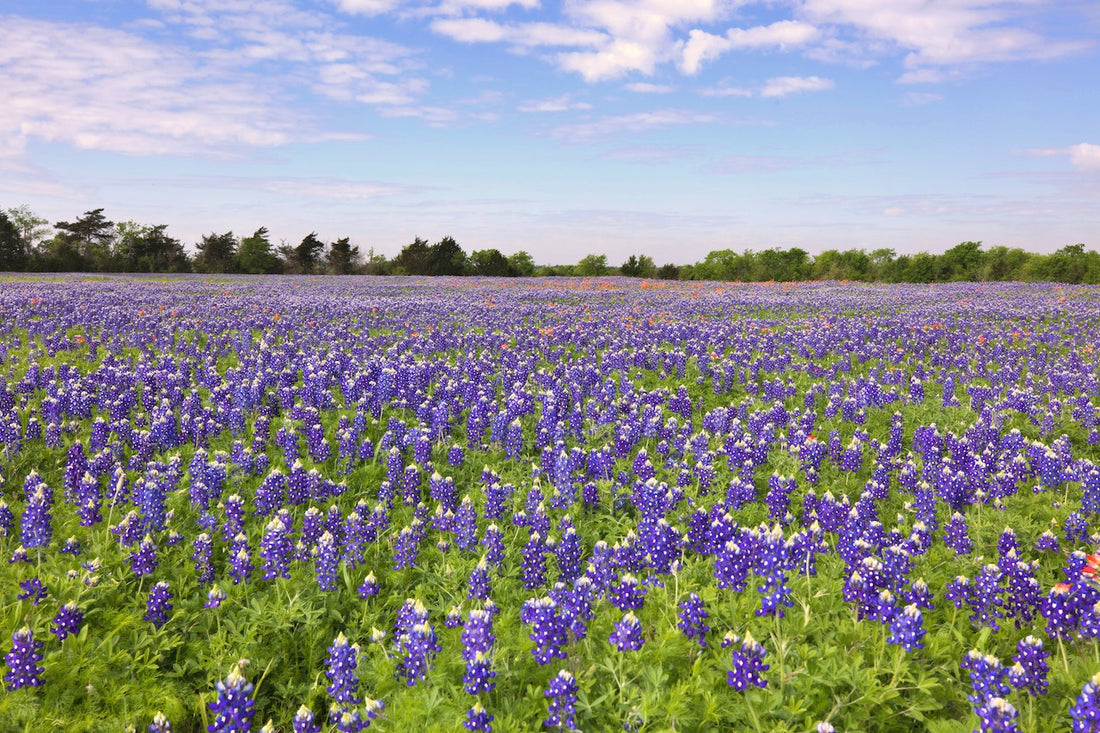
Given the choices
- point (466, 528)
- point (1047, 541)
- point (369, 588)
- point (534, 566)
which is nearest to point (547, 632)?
point (534, 566)

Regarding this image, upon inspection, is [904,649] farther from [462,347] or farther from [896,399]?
[462,347]

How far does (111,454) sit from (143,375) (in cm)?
363

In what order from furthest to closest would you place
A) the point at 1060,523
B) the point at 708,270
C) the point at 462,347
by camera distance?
the point at 708,270, the point at 462,347, the point at 1060,523

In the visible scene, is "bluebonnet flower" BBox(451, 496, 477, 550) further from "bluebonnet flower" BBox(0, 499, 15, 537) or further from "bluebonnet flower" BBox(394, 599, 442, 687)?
"bluebonnet flower" BBox(0, 499, 15, 537)

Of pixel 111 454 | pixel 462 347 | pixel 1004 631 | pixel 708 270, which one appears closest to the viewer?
pixel 1004 631

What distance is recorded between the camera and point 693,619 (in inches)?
130

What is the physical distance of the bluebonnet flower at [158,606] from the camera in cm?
381

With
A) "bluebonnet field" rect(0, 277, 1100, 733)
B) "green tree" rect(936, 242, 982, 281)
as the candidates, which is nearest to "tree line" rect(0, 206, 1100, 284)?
"green tree" rect(936, 242, 982, 281)

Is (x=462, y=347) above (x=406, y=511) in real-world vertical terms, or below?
above

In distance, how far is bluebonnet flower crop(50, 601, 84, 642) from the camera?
3430 mm

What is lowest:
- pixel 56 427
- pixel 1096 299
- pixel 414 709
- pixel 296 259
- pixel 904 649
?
pixel 414 709

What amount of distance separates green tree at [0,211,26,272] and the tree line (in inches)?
3.8

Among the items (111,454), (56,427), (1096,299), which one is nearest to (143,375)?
(56,427)

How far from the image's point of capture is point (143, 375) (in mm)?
8758
